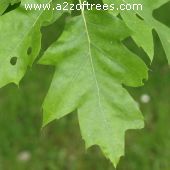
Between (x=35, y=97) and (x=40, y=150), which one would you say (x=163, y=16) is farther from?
(x=40, y=150)

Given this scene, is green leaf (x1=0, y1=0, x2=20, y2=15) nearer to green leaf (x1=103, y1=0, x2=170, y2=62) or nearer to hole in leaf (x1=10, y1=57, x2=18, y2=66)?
hole in leaf (x1=10, y1=57, x2=18, y2=66)

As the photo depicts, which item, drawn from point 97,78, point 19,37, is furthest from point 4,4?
point 97,78

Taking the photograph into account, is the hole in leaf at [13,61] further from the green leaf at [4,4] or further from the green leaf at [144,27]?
the green leaf at [144,27]

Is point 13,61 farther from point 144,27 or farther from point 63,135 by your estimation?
point 63,135

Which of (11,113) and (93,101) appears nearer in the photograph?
(93,101)

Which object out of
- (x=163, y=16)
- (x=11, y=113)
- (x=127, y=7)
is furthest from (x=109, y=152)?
(x=163, y=16)

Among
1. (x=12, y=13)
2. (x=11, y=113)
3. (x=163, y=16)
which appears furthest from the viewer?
(x=163, y=16)

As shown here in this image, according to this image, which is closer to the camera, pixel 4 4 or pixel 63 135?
pixel 4 4
